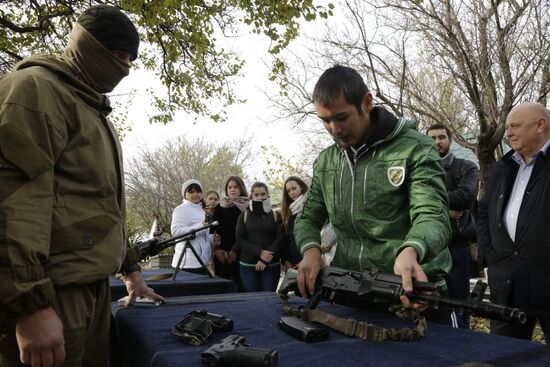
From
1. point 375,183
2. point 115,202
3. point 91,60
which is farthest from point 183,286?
point 91,60

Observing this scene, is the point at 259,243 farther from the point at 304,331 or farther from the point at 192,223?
the point at 304,331

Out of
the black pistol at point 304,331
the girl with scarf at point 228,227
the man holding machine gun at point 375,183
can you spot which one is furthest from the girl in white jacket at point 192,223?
the black pistol at point 304,331

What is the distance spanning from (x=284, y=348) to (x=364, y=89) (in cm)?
111

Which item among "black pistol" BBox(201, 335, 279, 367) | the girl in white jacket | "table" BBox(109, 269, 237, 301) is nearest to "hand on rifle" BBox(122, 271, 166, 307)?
"black pistol" BBox(201, 335, 279, 367)

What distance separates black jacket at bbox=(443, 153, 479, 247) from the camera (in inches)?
159

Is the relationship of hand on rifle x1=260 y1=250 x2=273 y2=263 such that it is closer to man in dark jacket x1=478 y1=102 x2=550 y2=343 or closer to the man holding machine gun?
man in dark jacket x1=478 y1=102 x2=550 y2=343

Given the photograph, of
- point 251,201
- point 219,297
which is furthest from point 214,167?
point 219,297

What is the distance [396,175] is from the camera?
193 centimetres

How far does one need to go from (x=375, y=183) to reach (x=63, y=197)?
124 centimetres

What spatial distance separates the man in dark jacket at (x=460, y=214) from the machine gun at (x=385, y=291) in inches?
89.6

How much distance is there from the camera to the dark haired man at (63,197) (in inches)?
52.7

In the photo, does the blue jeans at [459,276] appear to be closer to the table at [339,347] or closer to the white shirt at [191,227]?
the table at [339,347]

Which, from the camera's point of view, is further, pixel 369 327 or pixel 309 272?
pixel 309 272

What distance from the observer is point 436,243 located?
174 centimetres
